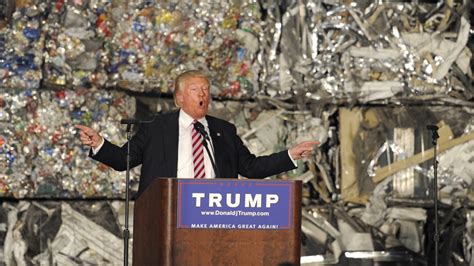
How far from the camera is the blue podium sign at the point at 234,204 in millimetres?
6391

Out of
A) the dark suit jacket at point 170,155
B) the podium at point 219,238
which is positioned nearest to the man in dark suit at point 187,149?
the dark suit jacket at point 170,155

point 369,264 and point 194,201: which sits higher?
point 194,201

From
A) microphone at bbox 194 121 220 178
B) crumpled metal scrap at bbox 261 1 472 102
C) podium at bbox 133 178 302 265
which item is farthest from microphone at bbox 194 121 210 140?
crumpled metal scrap at bbox 261 1 472 102

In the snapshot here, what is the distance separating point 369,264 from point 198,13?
7.29 feet

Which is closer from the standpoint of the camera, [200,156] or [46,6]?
[200,156]

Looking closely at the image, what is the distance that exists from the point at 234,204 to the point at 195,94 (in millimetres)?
938

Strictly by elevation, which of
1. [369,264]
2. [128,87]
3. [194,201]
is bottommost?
[369,264]

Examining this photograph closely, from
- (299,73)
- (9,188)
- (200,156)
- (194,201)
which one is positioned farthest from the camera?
(299,73)

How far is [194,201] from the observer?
6398 mm

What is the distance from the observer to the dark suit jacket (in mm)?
7164

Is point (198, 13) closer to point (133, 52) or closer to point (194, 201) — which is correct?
point (133, 52)

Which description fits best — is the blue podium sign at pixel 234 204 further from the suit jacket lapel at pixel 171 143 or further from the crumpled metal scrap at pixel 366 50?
the crumpled metal scrap at pixel 366 50

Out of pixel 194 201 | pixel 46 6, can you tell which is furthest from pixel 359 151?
pixel 194 201

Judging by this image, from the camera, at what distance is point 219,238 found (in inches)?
252
